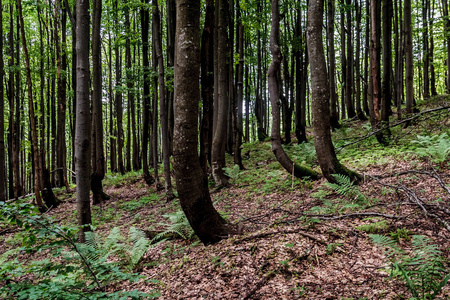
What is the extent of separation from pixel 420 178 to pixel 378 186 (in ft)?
2.92

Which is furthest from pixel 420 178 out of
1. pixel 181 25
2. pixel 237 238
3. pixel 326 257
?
pixel 181 25

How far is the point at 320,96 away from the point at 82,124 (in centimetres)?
439

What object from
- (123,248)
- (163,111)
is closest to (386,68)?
(163,111)

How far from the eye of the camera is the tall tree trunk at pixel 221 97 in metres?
8.34

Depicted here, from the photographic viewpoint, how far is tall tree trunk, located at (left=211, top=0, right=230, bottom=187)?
8.34 meters

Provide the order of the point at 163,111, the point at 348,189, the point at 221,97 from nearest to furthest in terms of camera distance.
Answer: the point at 348,189
the point at 221,97
the point at 163,111

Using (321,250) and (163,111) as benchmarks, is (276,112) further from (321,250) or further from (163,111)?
(321,250)

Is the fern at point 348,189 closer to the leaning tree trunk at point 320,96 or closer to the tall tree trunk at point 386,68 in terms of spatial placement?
the leaning tree trunk at point 320,96

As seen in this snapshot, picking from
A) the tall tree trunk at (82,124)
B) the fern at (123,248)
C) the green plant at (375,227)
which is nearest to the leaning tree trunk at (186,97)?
the fern at (123,248)

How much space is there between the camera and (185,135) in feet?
11.1

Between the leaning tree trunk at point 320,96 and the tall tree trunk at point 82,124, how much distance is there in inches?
167

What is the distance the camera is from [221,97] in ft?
28.2

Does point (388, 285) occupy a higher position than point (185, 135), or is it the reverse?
point (185, 135)

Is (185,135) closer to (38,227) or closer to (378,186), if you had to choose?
(38,227)
